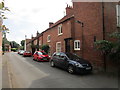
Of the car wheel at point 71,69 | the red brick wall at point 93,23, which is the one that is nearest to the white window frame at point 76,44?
the red brick wall at point 93,23

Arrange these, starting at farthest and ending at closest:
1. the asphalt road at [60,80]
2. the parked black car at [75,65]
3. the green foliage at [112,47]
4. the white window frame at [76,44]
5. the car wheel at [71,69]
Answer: the white window frame at [76,44]
the car wheel at [71,69]
the parked black car at [75,65]
the green foliage at [112,47]
the asphalt road at [60,80]

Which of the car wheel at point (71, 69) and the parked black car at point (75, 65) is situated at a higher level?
the parked black car at point (75, 65)

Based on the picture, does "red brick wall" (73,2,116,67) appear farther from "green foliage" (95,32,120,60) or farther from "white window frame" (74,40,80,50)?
"green foliage" (95,32,120,60)

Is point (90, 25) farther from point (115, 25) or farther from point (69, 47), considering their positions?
point (69, 47)

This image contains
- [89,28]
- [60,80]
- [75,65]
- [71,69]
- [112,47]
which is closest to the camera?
[60,80]

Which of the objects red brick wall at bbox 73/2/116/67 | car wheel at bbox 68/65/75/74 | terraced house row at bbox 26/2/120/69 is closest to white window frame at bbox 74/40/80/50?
terraced house row at bbox 26/2/120/69

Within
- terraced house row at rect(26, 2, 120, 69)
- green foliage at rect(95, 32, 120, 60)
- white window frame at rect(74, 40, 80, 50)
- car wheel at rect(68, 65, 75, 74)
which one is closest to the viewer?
green foliage at rect(95, 32, 120, 60)

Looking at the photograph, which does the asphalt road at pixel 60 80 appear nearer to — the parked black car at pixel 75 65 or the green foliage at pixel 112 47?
the parked black car at pixel 75 65

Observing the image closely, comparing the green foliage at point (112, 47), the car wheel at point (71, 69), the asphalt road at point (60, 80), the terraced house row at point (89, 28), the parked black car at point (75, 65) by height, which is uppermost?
the terraced house row at point (89, 28)

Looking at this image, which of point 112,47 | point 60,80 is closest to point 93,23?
point 112,47

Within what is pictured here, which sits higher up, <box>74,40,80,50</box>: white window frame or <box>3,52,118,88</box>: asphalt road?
<box>74,40,80,50</box>: white window frame

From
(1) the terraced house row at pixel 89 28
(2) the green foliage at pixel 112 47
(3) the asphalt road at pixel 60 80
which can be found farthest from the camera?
(1) the terraced house row at pixel 89 28

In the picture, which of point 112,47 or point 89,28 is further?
point 89,28

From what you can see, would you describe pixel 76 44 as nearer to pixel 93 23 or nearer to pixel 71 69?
pixel 93 23
